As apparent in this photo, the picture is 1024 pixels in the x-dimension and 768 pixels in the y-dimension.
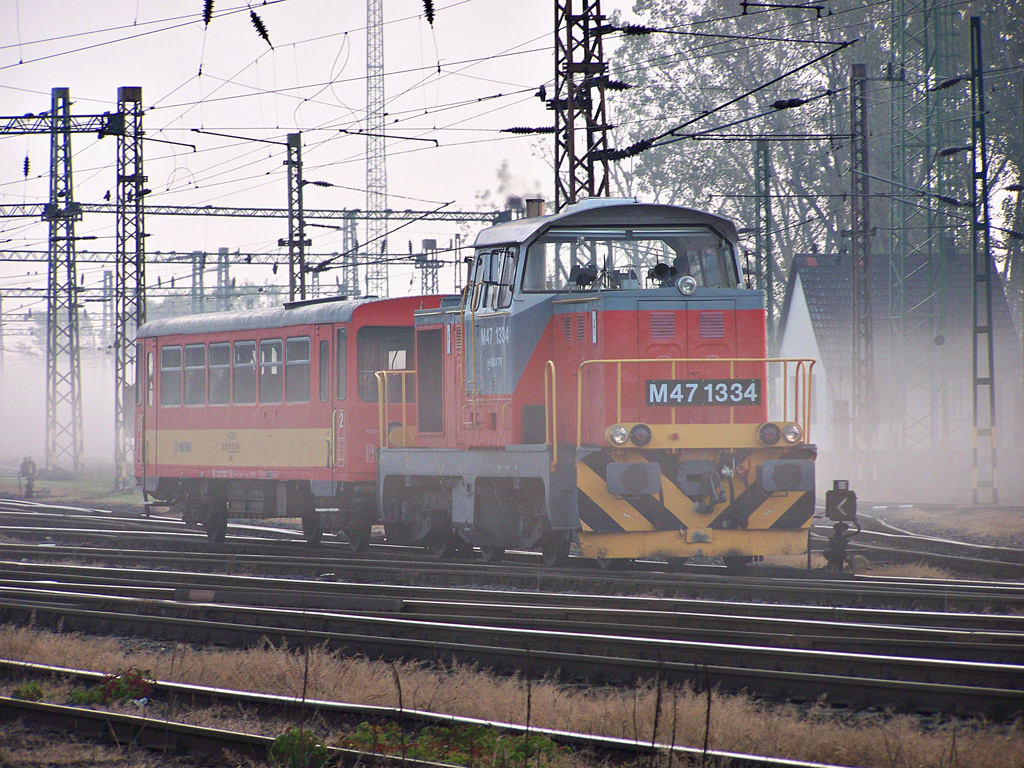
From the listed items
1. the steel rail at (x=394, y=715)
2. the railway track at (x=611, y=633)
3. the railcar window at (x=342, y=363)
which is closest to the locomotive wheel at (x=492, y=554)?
the railway track at (x=611, y=633)

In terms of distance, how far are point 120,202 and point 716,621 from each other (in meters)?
25.1

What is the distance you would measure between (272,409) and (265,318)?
1338mm

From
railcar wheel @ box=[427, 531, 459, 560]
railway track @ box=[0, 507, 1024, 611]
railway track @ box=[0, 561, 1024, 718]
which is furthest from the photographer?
railcar wheel @ box=[427, 531, 459, 560]

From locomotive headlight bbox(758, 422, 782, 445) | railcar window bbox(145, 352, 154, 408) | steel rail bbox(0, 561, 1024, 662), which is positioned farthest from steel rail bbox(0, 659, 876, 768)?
railcar window bbox(145, 352, 154, 408)

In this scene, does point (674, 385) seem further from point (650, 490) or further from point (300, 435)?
point (300, 435)

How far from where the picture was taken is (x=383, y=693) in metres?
7.15

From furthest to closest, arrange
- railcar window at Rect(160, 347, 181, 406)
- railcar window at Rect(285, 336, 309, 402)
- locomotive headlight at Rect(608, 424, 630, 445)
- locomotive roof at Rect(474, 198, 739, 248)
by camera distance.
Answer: railcar window at Rect(160, 347, 181, 406)
railcar window at Rect(285, 336, 309, 402)
locomotive roof at Rect(474, 198, 739, 248)
locomotive headlight at Rect(608, 424, 630, 445)

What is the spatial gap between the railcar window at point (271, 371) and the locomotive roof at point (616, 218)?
5492 millimetres

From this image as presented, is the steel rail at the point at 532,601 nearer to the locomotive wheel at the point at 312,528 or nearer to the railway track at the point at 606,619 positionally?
the railway track at the point at 606,619

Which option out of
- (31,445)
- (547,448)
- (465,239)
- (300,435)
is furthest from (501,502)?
(31,445)

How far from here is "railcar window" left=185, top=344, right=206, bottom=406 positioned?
706 inches

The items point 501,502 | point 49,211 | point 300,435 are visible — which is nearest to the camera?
point 501,502

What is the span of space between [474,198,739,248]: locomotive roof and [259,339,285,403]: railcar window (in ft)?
18.0

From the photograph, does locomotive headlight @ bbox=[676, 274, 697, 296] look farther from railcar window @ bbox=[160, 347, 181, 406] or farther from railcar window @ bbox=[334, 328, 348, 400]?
railcar window @ bbox=[160, 347, 181, 406]
